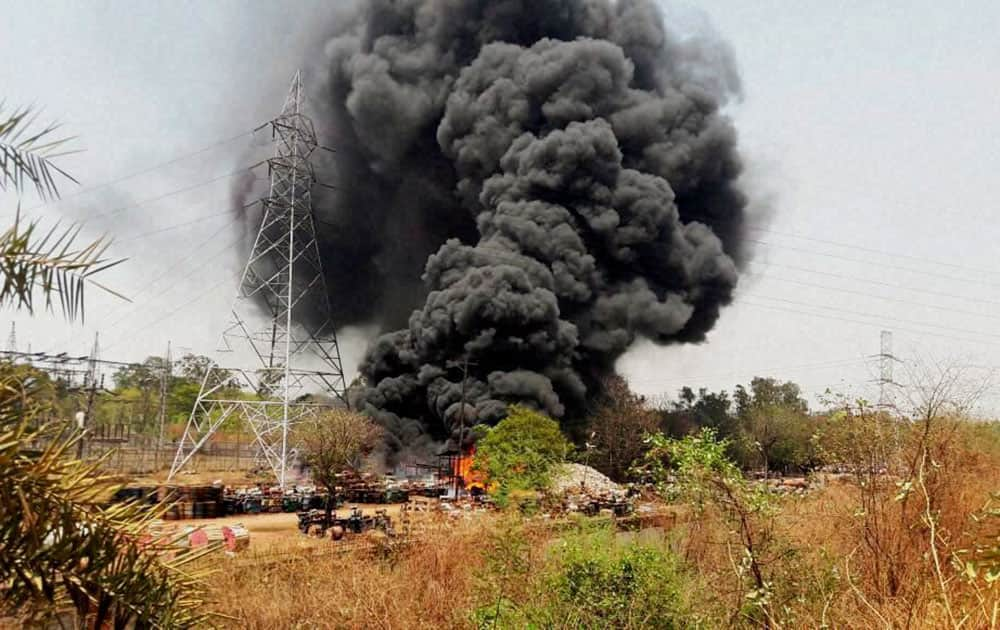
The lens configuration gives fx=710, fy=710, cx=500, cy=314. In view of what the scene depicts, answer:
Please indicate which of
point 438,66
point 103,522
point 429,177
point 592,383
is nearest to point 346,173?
point 429,177

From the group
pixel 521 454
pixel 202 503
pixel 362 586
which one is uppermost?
pixel 521 454

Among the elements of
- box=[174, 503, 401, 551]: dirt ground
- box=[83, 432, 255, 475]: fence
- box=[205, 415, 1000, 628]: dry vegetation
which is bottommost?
box=[174, 503, 401, 551]: dirt ground

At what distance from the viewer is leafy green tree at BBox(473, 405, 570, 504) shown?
1573 cm

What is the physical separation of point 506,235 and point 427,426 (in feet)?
38.6

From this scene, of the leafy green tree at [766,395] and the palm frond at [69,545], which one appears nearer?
the palm frond at [69,545]

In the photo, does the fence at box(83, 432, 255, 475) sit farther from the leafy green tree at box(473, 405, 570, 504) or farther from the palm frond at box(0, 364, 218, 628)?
the palm frond at box(0, 364, 218, 628)

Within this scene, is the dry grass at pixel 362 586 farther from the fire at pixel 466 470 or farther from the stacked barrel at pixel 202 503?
the fire at pixel 466 470

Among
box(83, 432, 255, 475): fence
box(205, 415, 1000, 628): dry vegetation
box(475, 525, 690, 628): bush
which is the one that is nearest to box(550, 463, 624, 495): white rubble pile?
box(205, 415, 1000, 628): dry vegetation

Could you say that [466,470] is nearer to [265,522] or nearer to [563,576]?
[265,522]

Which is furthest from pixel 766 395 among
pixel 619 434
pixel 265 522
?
pixel 265 522

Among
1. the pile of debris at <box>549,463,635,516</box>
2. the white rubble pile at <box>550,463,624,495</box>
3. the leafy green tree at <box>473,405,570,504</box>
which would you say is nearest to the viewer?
the pile of debris at <box>549,463,635,516</box>

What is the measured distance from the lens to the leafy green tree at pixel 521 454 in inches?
619

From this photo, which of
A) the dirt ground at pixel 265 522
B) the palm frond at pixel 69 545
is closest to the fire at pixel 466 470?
the dirt ground at pixel 265 522

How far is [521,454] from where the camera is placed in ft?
60.8
